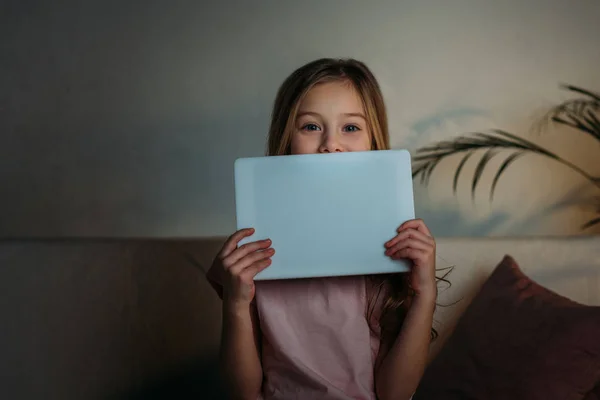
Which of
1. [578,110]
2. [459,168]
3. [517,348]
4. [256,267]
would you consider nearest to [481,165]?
[459,168]

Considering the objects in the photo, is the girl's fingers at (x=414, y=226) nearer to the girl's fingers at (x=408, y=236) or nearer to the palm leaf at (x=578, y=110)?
the girl's fingers at (x=408, y=236)

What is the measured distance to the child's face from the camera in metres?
1.14

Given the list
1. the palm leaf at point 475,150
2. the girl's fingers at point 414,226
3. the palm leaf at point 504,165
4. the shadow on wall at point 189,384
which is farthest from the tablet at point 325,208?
the palm leaf at point 504,165

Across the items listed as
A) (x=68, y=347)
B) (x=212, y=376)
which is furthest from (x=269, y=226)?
(x=212, y=376)

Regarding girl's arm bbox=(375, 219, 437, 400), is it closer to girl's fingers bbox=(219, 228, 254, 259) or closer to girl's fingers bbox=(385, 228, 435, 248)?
girl's fingers bbox=(385, 228, 435, 248)

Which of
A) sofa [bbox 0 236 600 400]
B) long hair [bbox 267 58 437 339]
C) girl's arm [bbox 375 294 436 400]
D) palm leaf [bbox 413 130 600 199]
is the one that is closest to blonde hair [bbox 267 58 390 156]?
long hair [bbox 267 58 437 339]

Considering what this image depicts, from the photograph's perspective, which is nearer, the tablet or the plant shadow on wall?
the tablet

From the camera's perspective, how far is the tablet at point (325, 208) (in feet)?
3.30

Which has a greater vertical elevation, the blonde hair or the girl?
the blonde hair

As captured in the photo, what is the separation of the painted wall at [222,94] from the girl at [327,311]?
2.76 feet


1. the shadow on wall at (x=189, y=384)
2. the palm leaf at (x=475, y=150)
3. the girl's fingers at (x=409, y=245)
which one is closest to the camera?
the girl's fingers at (x=409, y=245)

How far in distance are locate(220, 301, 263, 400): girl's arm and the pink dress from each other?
0.02 meters

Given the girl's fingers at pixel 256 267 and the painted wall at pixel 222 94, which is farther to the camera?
the painted wall at pixel 222 94

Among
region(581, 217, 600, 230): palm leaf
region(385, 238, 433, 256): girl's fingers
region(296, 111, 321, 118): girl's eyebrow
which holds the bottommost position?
region(581, 217, 600, 230): palm leaf
